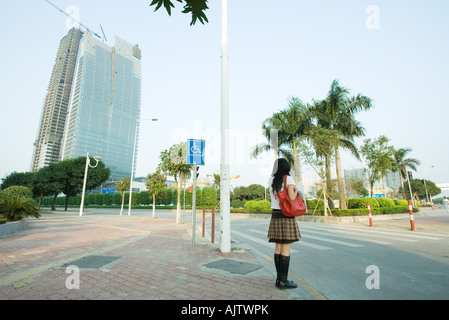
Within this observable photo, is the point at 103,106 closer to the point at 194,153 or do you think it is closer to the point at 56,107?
the point at 56,107

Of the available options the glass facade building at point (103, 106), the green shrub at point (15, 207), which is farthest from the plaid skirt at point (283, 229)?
the glass facade building at point (103, 106)

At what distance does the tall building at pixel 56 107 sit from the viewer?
157875 millimetres

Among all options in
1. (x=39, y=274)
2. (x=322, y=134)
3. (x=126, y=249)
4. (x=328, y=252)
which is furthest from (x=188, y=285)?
(x=322, y=134)

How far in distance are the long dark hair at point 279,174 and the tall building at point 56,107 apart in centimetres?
19026

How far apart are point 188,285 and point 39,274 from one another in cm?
243

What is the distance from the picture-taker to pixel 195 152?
6.87 metres

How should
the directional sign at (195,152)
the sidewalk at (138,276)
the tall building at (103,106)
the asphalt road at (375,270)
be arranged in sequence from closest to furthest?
the sidewalk at (138,276) < the asphalt road at (375,270) < the directional sign at (195,152) < the tall building at (103,106)

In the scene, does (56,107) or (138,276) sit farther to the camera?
(56,107)

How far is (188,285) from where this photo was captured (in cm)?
309

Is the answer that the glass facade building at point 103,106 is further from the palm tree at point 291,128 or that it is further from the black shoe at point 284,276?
the black shoe at point 284,276

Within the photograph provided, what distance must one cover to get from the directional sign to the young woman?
149 inches

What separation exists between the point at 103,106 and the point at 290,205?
545 ft

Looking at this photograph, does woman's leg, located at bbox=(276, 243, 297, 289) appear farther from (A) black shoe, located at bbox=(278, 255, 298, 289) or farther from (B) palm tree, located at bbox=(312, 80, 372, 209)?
(B) palm tree, located at bbox=(312, 80, 372, 209)

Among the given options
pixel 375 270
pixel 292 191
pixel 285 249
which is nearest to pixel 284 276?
pixel 285 249
